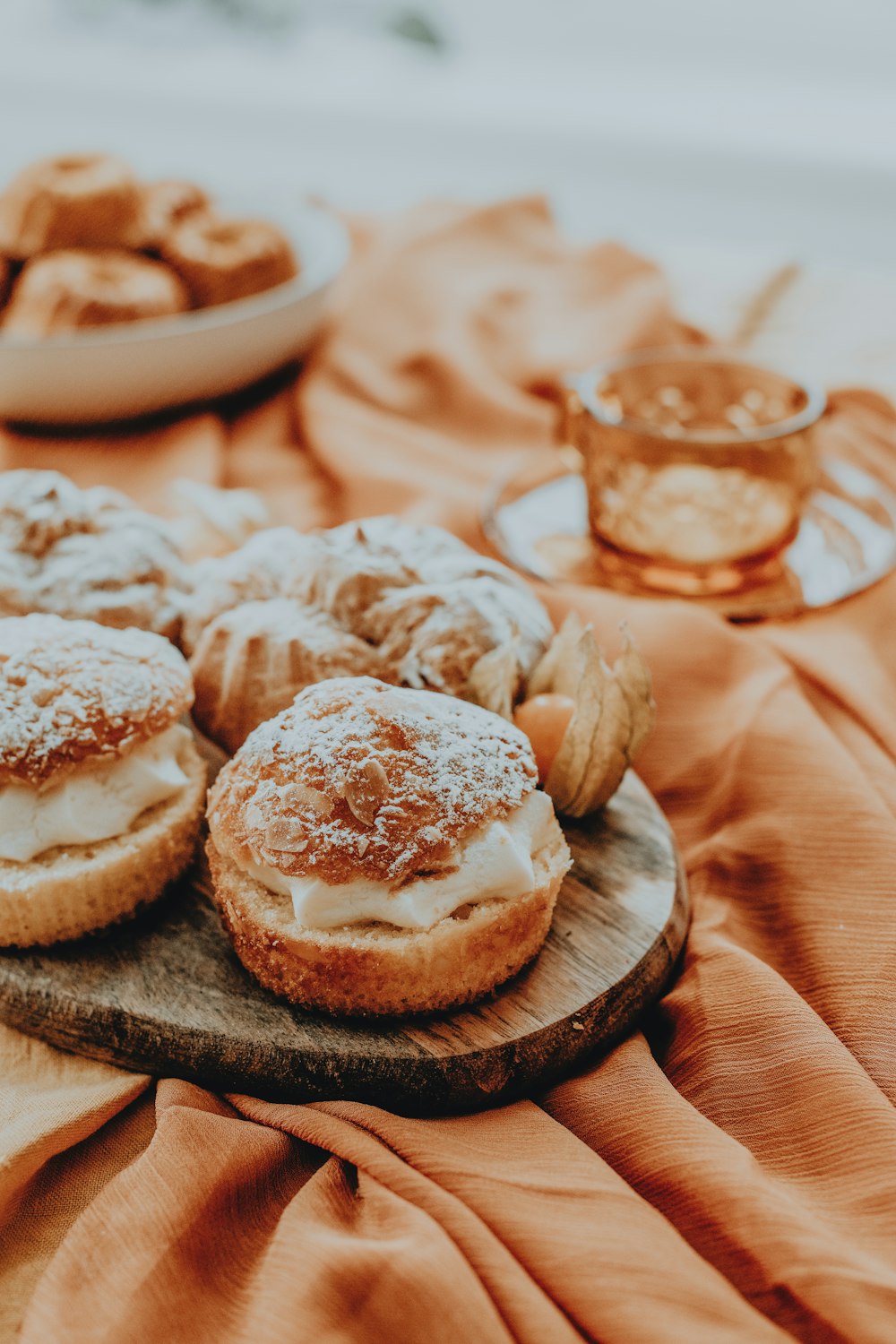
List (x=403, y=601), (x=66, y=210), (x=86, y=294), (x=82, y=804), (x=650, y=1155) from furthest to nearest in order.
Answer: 1. (x=66, y=210)
2. (x=86, y=294)
3. (x=403, y=601)
4. (x=82, y=804)
5. (x=650, y=1155)

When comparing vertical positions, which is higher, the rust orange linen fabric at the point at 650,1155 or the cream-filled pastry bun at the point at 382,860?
the cream-filled pastry bun at the point at 382,860

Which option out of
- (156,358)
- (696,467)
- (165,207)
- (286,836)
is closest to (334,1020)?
(286,836)

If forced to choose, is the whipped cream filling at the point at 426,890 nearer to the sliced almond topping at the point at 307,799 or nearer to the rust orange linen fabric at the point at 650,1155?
the sliced almond topping at the point at 307,799

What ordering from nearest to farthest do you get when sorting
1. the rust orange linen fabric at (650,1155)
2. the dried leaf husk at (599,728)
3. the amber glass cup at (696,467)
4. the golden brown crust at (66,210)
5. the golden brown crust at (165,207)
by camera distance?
1. the rust orange linen fabric at (650,1155)
2. the dried leaf husk at (599,728)
3. the amber glass cup at (696,467)
4. the golden brown crust at (66,210)
5. the golden brown crust at (165,207)

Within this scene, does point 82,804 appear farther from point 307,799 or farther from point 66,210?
point 66,210

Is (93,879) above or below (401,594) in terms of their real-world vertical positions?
below

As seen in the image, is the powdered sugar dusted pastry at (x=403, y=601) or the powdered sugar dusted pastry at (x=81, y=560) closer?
the powdered sugar dusted pastry at (x=403, y=601)

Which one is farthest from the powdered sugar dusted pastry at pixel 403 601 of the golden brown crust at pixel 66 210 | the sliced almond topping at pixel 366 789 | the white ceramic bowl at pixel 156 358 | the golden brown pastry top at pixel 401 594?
the golden brown crust at pixel 66 210

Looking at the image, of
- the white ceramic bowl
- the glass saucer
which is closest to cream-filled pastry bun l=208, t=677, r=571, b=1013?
the glass saucer
